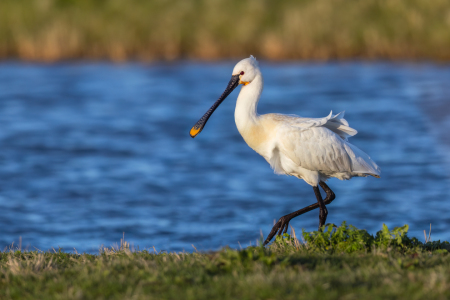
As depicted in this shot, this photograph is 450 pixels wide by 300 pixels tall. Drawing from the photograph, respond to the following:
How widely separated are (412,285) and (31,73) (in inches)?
920

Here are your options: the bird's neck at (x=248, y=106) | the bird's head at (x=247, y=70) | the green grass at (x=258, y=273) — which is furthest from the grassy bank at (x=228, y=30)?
the green grass at (x=258, y=273)

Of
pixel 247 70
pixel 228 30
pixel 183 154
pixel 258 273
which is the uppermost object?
pixel 228 30

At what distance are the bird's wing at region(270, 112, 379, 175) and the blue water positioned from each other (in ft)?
7.85

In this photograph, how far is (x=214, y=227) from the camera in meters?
11.1

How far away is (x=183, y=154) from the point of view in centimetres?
1711

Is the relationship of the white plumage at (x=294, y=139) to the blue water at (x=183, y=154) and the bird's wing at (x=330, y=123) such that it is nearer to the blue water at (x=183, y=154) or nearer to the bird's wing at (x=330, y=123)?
the bird's wing at (x=330, y=123)

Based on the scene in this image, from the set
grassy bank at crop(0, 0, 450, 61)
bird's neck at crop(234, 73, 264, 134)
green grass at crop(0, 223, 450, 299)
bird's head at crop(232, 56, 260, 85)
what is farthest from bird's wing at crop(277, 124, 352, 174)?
grassy bank at crop(0, 0, 450, 61)

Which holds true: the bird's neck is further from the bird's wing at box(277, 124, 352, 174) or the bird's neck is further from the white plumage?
the bird's wing at box(277, 124, 352, 174)

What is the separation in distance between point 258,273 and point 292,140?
8.61ft

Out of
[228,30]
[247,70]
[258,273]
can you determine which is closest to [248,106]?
[247,70]

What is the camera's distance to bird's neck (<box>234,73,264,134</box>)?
294 inches

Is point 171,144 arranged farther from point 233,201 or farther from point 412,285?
point 412,285

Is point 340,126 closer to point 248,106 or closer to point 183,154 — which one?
point 248,106

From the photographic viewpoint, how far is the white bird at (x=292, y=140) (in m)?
7.45
